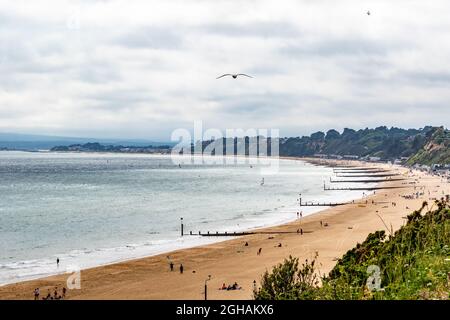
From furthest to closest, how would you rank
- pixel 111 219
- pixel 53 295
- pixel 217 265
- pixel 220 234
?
1. pixel 111 219
2. pixel 220 234
3. pixel 217 265
4. pixel 53 295

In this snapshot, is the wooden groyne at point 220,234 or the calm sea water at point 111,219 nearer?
the calm sea water at point 111,219

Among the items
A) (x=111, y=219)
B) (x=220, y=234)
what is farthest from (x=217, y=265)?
(x=111, y=219)

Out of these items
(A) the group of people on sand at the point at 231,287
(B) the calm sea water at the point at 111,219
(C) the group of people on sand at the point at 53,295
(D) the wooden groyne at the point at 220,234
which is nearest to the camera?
(C) the group of people on sand at the point at 53,295

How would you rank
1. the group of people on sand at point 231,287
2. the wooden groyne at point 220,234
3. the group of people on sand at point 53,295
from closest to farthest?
the group of people on sand at point 53,295 → the group of people on sand at point 231,287 → the wooden groyne at point 220,234

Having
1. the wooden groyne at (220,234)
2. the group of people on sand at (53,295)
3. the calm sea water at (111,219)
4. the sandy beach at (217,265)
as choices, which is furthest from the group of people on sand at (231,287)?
the wooden groyne at (220,234)

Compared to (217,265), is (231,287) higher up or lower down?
higher up

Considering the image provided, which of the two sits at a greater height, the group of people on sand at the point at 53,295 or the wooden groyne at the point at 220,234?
the group of people on sand at the point at 53,295

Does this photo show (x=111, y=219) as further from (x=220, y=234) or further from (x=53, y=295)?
(x=53, y=295)

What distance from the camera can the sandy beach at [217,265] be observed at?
1427 inches

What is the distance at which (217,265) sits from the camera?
150 ft

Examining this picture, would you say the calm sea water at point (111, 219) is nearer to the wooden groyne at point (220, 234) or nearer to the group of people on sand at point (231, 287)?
the wooden groyne at point (220, 234)

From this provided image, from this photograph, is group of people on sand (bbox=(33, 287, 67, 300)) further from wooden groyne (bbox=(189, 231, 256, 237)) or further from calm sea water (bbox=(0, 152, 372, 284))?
wooden groyne (bbox=(189, 231, 256, 237))

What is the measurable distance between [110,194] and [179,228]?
169ft
